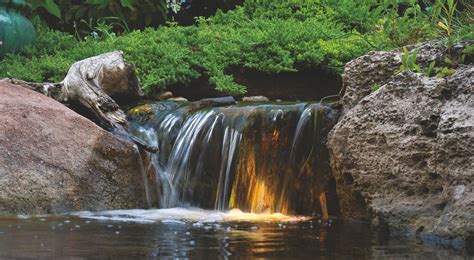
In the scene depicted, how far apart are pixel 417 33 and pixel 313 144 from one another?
127 cm

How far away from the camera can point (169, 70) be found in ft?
29.1

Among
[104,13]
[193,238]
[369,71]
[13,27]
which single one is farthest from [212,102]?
[104,13]

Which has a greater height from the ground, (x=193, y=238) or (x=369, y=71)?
(x=369, y=71)

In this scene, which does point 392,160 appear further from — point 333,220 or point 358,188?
point 333,220

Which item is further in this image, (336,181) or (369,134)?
(336,181)

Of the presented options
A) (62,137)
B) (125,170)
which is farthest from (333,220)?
(62,137)

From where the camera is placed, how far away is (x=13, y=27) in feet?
31.7

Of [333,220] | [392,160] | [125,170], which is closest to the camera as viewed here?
[392,160]

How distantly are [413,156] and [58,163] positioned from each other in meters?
2.68

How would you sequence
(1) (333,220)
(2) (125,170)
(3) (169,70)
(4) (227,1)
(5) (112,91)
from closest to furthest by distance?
(1) (333,220) < (2) (125,170) < (5) (112,91) < (3) (169,70) < (4) (227,1)

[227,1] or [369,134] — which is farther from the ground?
[227,1]

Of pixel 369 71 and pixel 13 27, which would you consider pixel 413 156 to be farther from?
pixel 13 27

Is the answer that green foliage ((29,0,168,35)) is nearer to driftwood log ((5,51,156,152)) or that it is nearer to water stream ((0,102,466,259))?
driftwood log ((5,51,156,152))

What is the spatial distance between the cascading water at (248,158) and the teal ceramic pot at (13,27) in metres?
3.10
